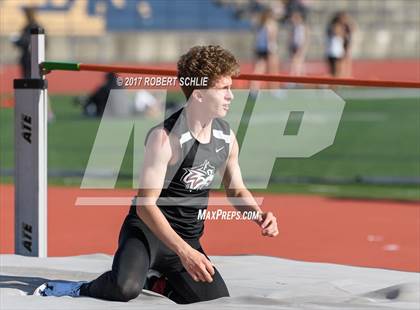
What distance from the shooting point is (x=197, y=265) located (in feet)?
18.0

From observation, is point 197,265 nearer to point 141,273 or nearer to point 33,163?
point 141,273

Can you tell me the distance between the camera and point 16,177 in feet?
25.3

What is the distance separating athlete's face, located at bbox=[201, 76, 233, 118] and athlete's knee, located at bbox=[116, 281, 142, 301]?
1020mm

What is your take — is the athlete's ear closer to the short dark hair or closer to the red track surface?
the short dark hair

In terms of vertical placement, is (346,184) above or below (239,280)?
below

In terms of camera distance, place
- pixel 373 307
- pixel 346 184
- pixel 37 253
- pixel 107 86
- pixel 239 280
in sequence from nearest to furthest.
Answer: pixel 373 307
pixel 239 280
pixel 37 253
pixel 346 184
pixel 107 86

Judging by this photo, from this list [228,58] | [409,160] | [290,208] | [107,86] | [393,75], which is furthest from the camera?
[393,75]

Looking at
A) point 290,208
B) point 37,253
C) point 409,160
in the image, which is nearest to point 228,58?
point 37,253

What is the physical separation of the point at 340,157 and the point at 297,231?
202 inches

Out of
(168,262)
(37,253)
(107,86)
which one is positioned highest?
(168,262)

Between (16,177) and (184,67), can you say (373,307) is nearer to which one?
(184,67)

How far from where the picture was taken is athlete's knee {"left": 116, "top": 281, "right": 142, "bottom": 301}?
229 inches

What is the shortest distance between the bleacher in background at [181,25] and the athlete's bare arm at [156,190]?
29794 mm

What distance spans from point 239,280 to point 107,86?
1242 centimetres
